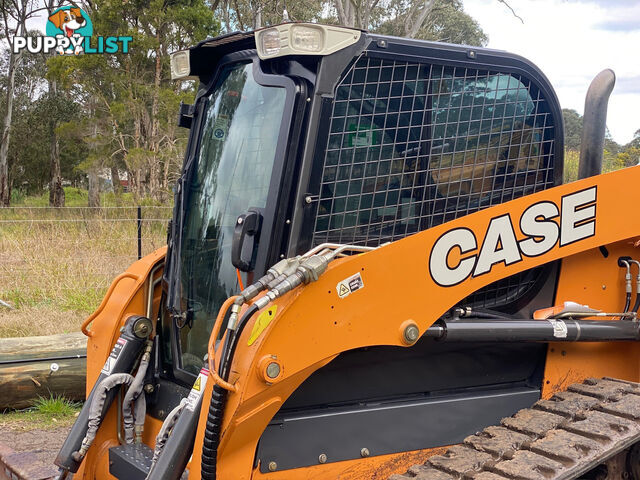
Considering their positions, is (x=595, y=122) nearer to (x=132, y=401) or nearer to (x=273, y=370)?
(x=273, y=370)

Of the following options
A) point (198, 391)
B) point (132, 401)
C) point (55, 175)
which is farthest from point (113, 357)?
point (55, 175)

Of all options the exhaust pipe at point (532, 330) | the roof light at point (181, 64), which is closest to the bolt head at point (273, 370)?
the exhaust pipe at point (532, 330)

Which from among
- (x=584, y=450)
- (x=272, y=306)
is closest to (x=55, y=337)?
(x=272, y=306)

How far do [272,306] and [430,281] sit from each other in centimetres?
62

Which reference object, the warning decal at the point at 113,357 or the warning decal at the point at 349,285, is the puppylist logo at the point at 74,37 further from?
the warning decal at the point at 349,285

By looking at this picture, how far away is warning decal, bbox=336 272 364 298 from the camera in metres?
2.51

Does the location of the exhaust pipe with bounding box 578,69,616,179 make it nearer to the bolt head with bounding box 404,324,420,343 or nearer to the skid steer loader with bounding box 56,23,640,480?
the skid steer loader with bounding box 56,23,640,480

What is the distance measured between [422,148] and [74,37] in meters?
18.7

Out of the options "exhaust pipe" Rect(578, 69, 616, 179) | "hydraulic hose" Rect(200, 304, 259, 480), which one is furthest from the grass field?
"exhaust pipe" Rect(578, 69, 616, 179)

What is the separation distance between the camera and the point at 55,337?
5.94 m

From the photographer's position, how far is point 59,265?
9641 mm

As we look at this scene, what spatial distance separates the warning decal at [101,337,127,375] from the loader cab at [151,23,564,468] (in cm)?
25

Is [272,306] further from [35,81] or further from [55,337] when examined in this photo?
[35,81]

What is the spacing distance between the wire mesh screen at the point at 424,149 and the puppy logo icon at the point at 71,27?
1802cm
